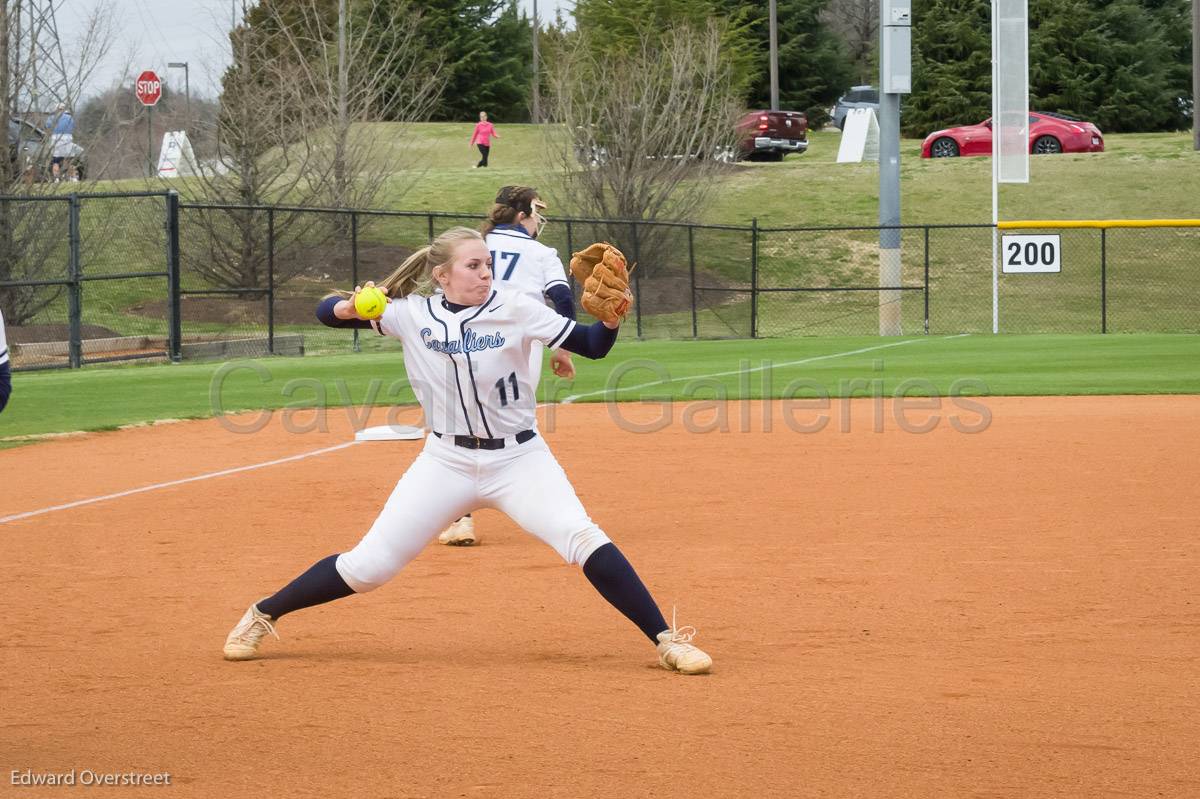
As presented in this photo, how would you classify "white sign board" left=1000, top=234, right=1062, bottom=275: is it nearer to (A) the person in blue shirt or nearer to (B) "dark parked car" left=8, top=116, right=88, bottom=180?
(A) the person in blue shirt

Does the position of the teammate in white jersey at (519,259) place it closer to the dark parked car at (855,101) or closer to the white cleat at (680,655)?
the white cleat at (680,655)

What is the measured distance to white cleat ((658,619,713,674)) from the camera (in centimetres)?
532

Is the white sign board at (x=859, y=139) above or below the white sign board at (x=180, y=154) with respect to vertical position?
above

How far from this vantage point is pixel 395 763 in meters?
4.33

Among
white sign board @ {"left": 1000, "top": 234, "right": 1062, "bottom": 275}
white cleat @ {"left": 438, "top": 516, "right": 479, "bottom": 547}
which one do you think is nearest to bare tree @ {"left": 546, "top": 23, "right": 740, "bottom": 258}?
white sign board @ {"left": 1000, "top": 234, "right": 1062, "bottom": 275}

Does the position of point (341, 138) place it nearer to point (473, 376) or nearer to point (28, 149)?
point (28, 149)

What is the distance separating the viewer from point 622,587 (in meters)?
5.40

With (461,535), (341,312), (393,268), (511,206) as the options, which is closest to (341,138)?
(393,268)

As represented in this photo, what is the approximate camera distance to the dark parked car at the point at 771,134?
49.9 metres

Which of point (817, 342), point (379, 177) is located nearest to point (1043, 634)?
point (817, 342)

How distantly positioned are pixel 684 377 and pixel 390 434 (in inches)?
274

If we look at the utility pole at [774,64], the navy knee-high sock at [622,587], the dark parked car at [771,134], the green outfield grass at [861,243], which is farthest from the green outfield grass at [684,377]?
the utility pole at [774,64]

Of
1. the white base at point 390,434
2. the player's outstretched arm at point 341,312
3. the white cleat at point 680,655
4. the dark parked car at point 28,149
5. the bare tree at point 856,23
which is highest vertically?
the bare tree at point 856,23

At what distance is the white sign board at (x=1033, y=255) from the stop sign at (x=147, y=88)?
17.0m
